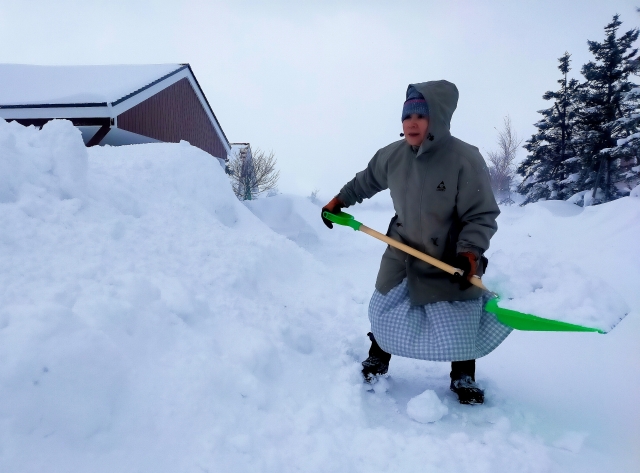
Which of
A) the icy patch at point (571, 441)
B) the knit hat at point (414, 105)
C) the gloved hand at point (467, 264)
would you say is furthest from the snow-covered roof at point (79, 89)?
the icy patch at point (571, 441)

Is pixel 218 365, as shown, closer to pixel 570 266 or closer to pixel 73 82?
pixel 570 266

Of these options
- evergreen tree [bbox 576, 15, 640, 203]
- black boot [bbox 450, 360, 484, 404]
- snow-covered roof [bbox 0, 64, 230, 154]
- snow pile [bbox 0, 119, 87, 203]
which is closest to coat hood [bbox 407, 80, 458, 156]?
black boot [bbox 450, 360, 484, 404]

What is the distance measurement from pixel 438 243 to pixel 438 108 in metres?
0.72

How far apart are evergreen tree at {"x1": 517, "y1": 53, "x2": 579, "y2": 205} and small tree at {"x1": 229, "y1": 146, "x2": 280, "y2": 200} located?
599 inches

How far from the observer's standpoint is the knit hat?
211 cm

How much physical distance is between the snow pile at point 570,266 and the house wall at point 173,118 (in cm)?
903

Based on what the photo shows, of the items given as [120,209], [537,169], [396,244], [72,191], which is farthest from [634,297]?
[537,169]

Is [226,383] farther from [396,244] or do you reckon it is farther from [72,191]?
[72,191]

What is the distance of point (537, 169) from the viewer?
19984 mm

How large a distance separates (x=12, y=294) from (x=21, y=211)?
841mm

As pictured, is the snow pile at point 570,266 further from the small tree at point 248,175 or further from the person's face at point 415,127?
the small tree at point 248,175

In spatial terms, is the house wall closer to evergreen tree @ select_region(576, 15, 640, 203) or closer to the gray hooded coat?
the gray hooded coat

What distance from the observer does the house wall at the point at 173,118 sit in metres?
10.3

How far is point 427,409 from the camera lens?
197 cm
